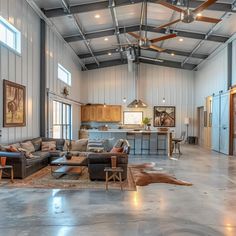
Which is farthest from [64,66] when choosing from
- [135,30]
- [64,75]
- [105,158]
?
[105,158]

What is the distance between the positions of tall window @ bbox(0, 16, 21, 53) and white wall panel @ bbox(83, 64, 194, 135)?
8374 mm

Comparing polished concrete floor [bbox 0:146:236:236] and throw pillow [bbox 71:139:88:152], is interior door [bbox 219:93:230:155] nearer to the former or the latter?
polished concrete floor [bbox 0:146:236:236]

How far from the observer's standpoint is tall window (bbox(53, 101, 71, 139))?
10078 mm

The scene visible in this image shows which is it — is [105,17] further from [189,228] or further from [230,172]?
[189,228]

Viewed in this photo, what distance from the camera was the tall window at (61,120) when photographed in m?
10.1

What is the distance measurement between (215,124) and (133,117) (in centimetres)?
498

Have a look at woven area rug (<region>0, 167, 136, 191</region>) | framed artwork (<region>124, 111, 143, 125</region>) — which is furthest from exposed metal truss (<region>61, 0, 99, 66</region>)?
woven area rug (<region>0, 167, 136, 191</region>)

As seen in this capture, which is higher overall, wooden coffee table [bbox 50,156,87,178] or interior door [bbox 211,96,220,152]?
interior door [bbox 211,96,220,152]

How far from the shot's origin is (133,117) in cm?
1488

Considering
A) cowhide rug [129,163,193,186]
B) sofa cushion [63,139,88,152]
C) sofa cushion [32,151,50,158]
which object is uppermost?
sofa cushion [63,139,88,152]

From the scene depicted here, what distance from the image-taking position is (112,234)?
2.96 meters

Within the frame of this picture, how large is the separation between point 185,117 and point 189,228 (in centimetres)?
1230

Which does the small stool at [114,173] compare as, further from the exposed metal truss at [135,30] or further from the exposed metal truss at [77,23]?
the exposed metal truss at [135,30]

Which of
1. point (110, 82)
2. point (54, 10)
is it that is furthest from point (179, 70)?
point (54, 10)
